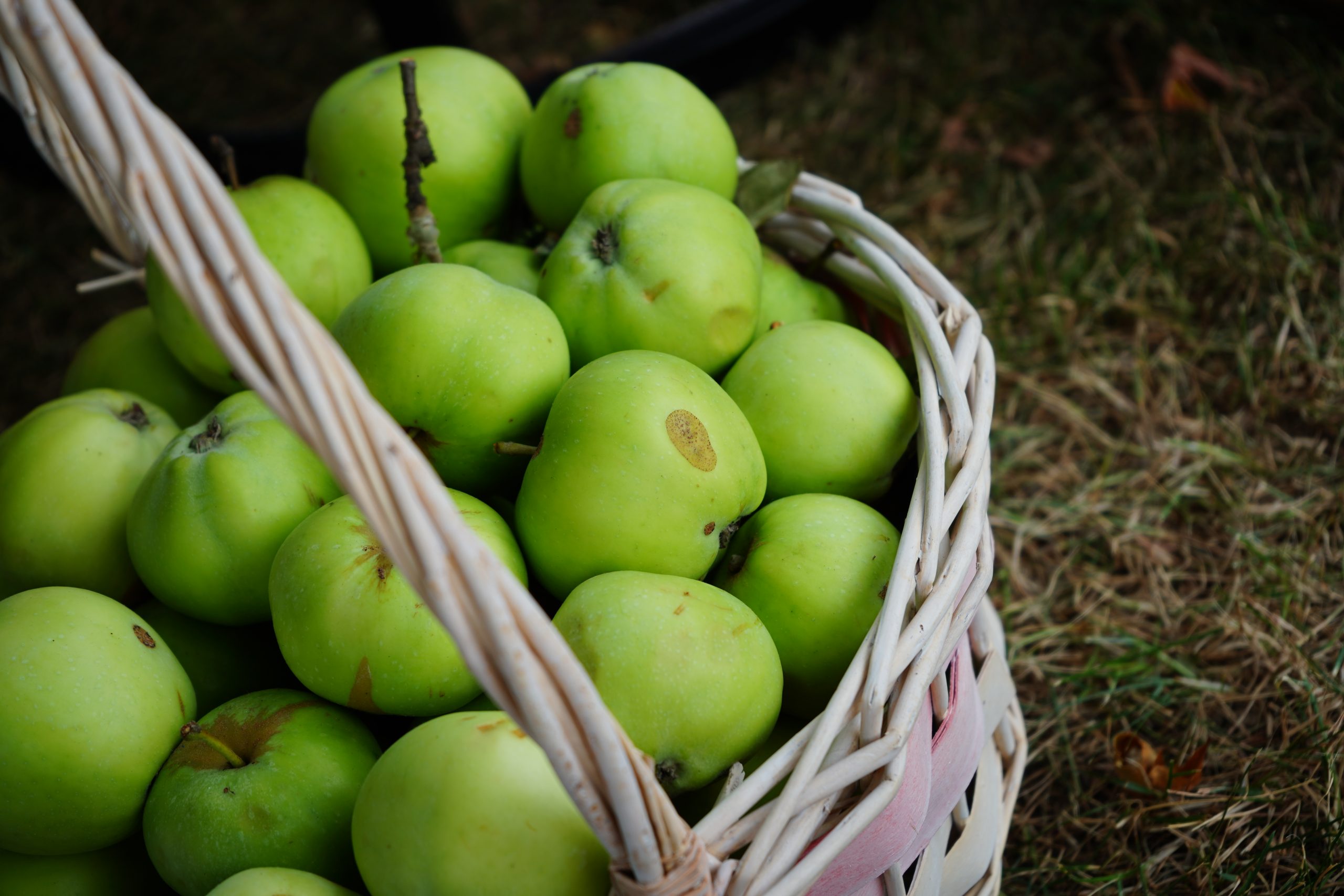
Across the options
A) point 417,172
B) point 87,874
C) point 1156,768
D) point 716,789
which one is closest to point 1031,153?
point 1156,768

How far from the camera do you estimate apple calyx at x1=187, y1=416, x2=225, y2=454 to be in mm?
961

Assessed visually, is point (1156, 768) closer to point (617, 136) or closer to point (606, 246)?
point (606, 246)

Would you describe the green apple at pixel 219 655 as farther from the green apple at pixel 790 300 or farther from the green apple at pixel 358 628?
the green apple at pixel 790 300

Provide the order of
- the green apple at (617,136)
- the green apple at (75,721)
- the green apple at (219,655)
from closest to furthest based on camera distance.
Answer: the green apple at (75,721) < the green apple at (219,655) < the green apple at (617,136)

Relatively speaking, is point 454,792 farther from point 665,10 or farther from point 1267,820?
point 665,10

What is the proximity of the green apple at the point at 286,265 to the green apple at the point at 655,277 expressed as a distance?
282 millimetres

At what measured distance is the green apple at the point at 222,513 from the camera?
93cm

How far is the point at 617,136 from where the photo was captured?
1.20m

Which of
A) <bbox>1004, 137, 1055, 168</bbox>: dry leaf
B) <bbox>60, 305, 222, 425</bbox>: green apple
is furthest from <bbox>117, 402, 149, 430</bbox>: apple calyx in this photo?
<bbox>1004, 137, 1055, 168</bbox>: dry leaf

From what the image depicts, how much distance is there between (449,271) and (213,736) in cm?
50

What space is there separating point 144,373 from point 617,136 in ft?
2.31

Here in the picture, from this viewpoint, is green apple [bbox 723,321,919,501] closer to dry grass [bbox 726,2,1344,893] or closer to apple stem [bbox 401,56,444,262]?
apple stem [bbox 401,56,444,262]

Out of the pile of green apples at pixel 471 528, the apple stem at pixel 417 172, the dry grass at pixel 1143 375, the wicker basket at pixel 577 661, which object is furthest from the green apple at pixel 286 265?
the dry grass at pixel 1143 375

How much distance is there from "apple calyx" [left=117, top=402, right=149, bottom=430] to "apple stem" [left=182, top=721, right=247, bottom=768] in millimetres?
399
